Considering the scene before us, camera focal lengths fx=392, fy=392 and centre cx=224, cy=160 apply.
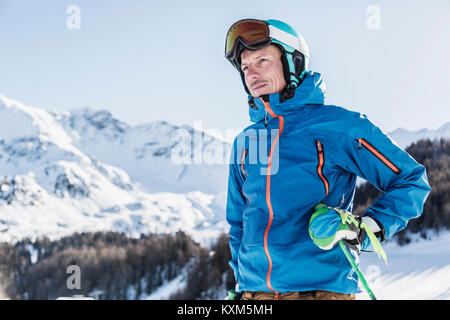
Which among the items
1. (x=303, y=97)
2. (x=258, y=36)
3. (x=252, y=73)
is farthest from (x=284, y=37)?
(x=303, y=97)

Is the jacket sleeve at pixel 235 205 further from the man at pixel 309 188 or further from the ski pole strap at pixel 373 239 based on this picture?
the ski pole strap at pixel 373 239

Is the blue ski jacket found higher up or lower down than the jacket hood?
lower down

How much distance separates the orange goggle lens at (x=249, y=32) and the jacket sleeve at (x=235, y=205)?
63 cm

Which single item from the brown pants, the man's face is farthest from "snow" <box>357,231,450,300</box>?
the man's face

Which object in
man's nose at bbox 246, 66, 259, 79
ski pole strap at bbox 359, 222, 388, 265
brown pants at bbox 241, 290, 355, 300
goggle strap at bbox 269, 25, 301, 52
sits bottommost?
brown pants at bbox 241, 290, 355, 300

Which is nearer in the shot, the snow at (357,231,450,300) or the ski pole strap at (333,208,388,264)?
the ski pole strap at (333,208,388,264)

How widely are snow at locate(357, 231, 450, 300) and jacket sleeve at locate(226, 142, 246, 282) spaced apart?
10.4 meters

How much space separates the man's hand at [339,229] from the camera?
174 centimetres

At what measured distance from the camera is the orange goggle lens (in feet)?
7.44

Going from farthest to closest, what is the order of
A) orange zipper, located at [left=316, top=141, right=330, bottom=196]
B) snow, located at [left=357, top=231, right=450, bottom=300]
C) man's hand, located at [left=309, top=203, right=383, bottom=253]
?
snow, located at [left=357, top=231, right=450, bottom=300]
orange zipper, located at [left=316, top=141, right=330, bottom=196]
man's hand, located at [left=309, top=203, right=383, bottom=253]

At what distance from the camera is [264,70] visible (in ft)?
7.27

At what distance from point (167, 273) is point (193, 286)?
13.2 meters

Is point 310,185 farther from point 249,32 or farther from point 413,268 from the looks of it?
point 413,268

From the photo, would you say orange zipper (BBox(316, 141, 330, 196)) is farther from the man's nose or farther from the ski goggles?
the ski goggles
